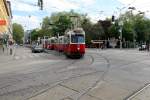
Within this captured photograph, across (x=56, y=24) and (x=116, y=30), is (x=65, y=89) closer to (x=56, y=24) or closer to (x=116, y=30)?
(x=116, y=30)

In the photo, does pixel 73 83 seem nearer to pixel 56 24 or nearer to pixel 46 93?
pixel 46 93

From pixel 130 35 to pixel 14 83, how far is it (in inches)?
4256

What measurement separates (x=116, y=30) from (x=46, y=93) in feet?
353

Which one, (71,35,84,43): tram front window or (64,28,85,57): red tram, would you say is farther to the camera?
(71,35,84,43): tram front window

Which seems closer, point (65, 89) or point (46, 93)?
point (46, 93)

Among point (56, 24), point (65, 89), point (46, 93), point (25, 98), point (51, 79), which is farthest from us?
point (56, 24)

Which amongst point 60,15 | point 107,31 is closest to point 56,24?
point 60,15

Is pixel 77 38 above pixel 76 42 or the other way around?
above

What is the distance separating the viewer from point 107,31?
12756cm

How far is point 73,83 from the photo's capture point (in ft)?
60.2

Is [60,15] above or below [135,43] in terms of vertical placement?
above

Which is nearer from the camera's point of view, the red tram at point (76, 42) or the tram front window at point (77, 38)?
the red tram at point (76, 42)

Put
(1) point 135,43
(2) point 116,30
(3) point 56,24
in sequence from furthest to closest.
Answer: (3) point 56,24, (1) point 135,43, (2) point 116,30

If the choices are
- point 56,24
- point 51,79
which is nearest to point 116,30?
point 56,24
